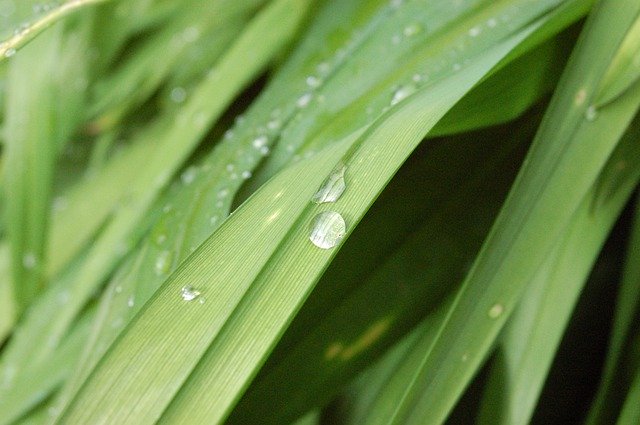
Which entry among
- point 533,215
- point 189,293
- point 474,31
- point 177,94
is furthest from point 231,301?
point 177,94

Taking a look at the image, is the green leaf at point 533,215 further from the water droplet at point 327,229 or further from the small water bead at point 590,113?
the water droplet at point 327,229

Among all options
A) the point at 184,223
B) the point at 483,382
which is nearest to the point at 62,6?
the point at 184,223

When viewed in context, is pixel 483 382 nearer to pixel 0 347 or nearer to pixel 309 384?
pixel 309 384

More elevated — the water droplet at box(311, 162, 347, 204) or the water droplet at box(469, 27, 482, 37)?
the water droplet at box(311, 162, 347, 204)

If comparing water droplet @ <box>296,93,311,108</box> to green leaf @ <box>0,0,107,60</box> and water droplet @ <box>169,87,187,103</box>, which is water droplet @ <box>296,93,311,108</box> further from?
water droplet @ <box>169,87,187,103</box>

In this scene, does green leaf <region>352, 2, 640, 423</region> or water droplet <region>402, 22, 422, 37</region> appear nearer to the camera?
green leaf <region>352, 2, 640, 423</region>

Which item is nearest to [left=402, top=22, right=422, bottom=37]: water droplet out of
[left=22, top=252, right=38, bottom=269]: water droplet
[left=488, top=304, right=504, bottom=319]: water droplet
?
[left=488, top=304, right=504, bottom=319]: water droplet
